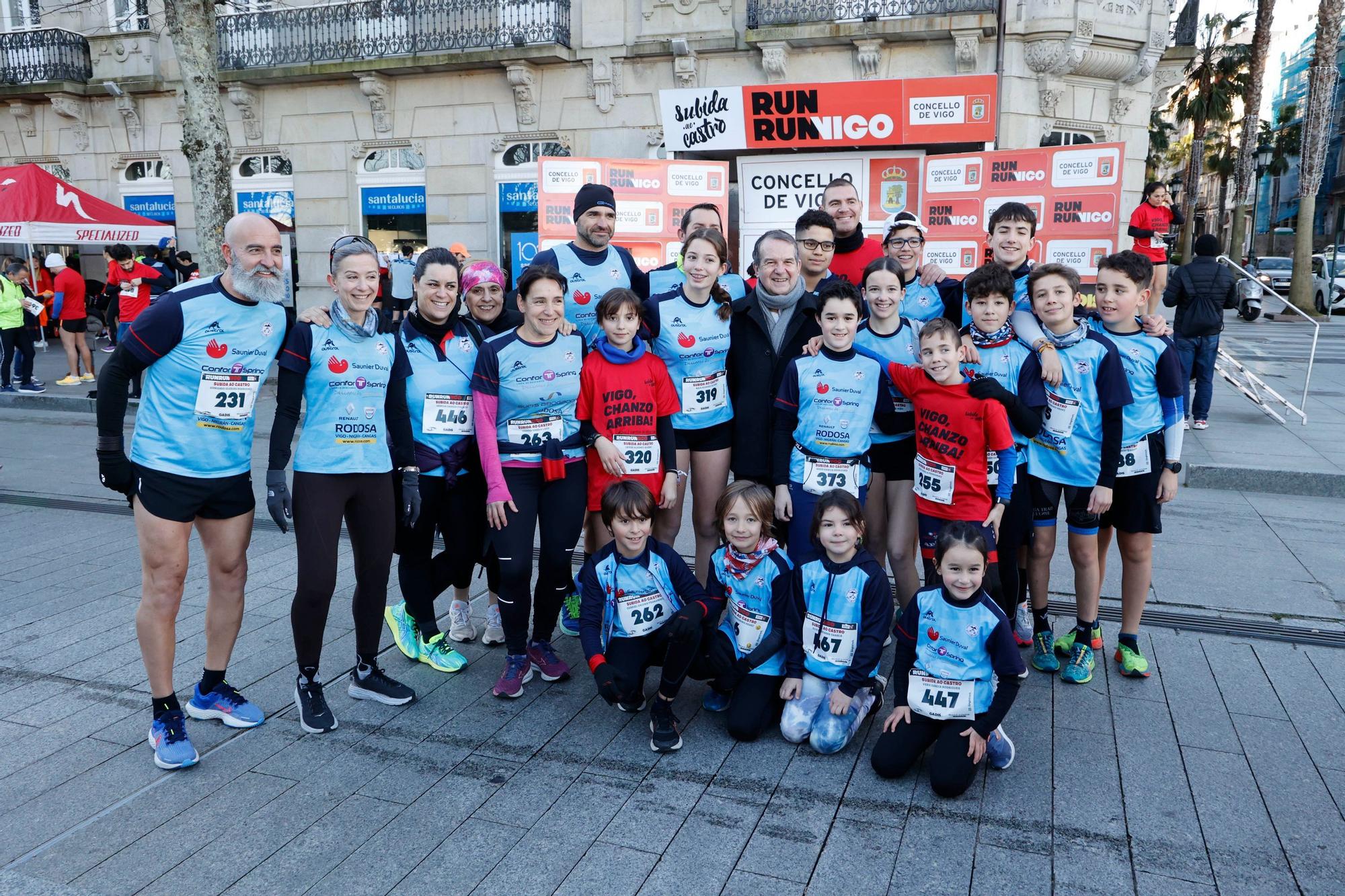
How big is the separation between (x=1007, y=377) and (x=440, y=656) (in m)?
2.98

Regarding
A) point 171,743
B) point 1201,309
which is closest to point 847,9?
point 1201,309

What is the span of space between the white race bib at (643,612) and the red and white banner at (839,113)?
9031 millimetres

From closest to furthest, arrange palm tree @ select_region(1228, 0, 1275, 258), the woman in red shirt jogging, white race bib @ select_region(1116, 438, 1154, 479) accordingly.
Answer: white race bib @ select_region(1116, 438, 1154, 479) < the woman in red shirt jogging < palm tree @ select_region(1228, 0, 1275, 258)

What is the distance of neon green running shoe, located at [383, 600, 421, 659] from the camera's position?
4.64 metres

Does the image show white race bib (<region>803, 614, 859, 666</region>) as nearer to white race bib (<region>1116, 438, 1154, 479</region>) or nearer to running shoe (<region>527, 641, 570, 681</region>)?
running shoe (<region>527, 641, 570, 681</region>)

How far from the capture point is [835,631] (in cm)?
387

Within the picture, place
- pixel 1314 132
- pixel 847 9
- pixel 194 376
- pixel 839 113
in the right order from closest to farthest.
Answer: pixel 194 376 < pixel 839 113 < pixel 847 9 < pixel 1314 132

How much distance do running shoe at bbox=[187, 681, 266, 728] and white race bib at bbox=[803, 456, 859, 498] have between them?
259 centimetres

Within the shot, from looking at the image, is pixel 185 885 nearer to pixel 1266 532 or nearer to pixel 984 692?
pixel 984 692

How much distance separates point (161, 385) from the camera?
3.56 m

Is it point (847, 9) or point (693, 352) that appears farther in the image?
point (847, 9)

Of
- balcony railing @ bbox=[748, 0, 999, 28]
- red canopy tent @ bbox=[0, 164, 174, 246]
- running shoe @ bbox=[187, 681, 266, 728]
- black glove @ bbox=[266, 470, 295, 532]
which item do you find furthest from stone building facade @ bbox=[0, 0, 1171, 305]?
running shoe @ bbox=[187, 681, 266, 728]

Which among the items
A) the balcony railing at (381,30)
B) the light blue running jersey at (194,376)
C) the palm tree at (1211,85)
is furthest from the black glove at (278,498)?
the palm tree at (1211,85)

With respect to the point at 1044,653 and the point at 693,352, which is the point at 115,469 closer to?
the point at 693,352
